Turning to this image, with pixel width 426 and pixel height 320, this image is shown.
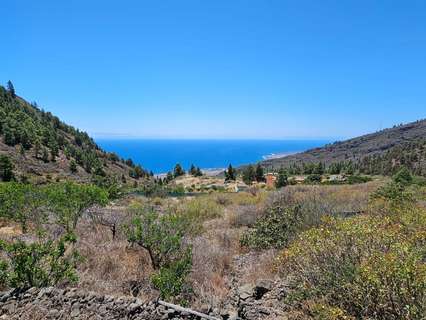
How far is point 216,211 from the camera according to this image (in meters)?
16.3

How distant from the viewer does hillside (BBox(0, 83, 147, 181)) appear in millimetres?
48794

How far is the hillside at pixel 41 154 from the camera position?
48794mm

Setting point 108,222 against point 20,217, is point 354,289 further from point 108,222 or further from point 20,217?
point 20,217

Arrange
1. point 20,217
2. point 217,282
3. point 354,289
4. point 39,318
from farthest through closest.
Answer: point 20,217 < point 217,282 < point 39,318 < point 354,289

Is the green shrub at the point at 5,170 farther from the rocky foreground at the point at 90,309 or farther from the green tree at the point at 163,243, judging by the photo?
the rocky foreground at the point at 90,309

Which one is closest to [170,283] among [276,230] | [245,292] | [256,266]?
[245,292]

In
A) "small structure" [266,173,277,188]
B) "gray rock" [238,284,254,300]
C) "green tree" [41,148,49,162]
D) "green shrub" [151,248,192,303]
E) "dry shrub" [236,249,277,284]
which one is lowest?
"small structure" [266,173,277,188]

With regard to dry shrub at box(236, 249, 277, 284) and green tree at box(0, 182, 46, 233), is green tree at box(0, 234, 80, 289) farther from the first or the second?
green tree at box(0, 182, 46, 233)

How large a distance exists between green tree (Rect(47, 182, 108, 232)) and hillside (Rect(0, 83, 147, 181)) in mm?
30451

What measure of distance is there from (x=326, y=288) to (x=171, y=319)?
231cm

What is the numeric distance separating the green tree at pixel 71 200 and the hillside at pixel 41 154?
30451 millimetres

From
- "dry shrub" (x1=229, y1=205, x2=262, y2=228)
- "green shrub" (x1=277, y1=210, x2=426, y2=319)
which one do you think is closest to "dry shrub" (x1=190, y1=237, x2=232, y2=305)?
"green shrub" (x1=277, y1=210, x2=426, y2=319)

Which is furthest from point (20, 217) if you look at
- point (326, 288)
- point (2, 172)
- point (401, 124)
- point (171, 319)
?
point (401, 124)

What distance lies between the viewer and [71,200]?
35.4 ft
